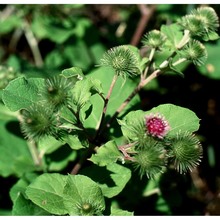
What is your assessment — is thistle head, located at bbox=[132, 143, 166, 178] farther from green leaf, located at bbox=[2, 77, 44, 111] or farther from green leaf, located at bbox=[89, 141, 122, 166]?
green leaf, located at bbox=[2, 77, 44, 111]

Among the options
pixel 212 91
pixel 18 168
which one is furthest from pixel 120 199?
pixel 212 91

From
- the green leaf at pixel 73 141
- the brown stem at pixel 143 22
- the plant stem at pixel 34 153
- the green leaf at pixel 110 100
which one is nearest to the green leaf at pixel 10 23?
the brown stem at pixel 143 22

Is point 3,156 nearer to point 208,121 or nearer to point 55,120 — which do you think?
point 55,120

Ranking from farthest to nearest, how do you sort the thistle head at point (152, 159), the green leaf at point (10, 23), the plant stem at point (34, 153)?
the green leaf at point (10, 23) < the plant stem at point (34, 153) < the thistle head at point (152, 159)

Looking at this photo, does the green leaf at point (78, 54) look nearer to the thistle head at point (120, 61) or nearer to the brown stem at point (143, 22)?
the brown stem at point (143, 22)

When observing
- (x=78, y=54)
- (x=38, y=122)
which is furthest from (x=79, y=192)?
(x=78, y=54)
